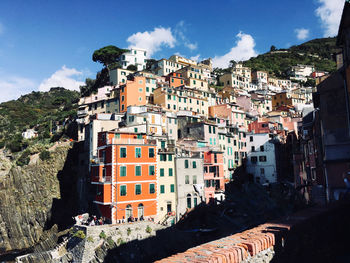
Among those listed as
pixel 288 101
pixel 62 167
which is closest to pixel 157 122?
Result: pixel 62 167

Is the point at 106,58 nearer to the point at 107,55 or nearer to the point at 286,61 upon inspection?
the point at 107,55

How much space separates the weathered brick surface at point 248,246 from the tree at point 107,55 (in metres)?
101

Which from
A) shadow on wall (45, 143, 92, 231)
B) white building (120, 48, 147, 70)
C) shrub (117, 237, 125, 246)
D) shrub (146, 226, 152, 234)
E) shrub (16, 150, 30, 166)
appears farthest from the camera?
white building (120, 48, 147, 70)

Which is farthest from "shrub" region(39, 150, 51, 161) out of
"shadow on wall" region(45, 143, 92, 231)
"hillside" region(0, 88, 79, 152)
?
"hillside" region(0, 88, 79, 152)

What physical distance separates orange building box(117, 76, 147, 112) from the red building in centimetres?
2619

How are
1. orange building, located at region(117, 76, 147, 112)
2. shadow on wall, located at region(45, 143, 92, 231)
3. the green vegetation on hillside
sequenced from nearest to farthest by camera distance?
shadow on wall, located at region(45, 143, 92, 231)
orange building, located at region(117, 76, 147, 112)
the green vegetation on hillside

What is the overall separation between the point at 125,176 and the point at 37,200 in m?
29.8

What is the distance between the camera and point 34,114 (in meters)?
118

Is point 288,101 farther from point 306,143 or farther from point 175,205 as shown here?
point 175,205

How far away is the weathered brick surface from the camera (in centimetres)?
827

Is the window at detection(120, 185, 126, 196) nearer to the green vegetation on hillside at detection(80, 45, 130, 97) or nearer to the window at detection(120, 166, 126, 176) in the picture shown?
the window at detection(120, 166, 126, 176)

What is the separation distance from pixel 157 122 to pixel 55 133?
34.0 metres

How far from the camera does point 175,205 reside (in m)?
42.6

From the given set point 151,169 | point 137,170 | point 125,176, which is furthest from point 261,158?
point 125,176
